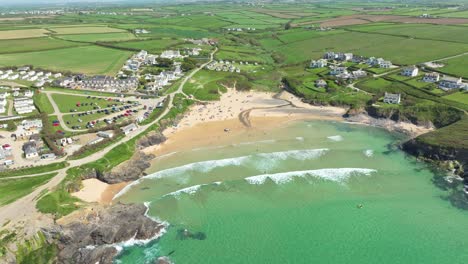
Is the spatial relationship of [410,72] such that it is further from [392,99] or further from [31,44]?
[31,44]

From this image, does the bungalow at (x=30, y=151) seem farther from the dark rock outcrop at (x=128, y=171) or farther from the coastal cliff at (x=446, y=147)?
the coastal cliff at (x=446, y=147)

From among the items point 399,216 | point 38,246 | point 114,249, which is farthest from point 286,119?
point 38,246

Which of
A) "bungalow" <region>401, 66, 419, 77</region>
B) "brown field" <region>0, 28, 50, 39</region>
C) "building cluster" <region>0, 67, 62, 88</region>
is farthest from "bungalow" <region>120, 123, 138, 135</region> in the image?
"brown field" <region>0, 28, 50, 39</region>

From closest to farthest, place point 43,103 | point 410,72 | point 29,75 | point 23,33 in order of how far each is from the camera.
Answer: point 43,103 < point 410,72 < point 29,75 < point 23,33

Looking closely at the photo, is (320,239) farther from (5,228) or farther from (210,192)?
(5,228)

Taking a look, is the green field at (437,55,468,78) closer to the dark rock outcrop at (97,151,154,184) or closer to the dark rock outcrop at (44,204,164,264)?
the dark rock outcrop at (97,151,154,184)

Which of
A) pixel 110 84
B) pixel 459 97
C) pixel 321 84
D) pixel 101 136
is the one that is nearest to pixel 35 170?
pixel 101 136
